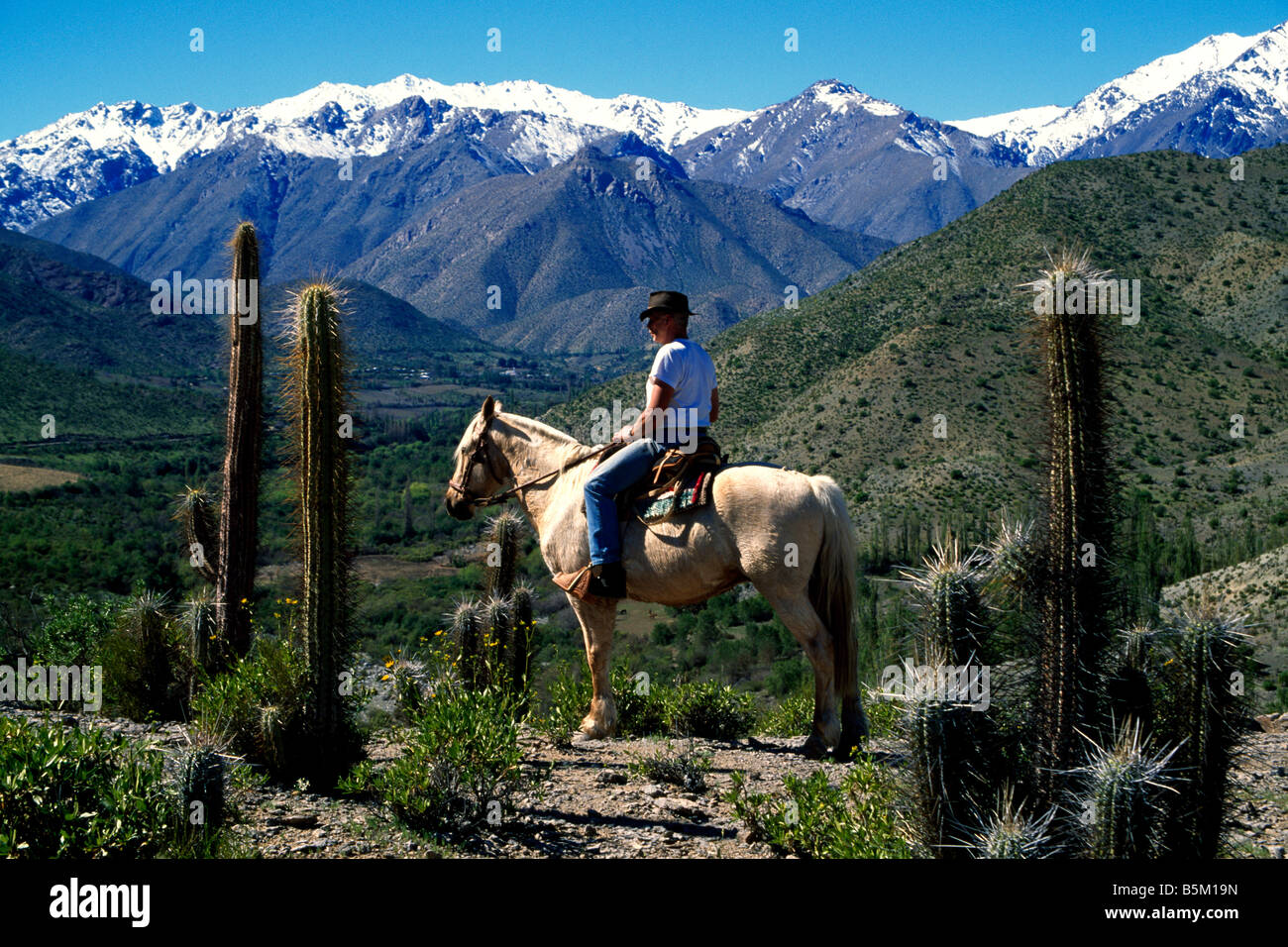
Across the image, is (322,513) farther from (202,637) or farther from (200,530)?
(200,530)

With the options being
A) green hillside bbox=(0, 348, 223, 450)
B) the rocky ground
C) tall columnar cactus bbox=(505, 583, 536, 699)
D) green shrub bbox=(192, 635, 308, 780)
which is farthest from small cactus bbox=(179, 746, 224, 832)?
green hillside bbox=(0, 348, 223, 450)

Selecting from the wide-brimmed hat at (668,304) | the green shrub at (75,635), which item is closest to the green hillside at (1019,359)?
the wide-brimmed hat at (668,304)

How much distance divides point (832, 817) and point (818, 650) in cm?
196

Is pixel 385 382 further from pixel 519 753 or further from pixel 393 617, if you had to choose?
pixel 519 753

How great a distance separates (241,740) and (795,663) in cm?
2764

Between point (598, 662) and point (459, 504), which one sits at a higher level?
point (459, 504)

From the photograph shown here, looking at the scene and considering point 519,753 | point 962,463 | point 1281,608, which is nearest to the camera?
point 519,753

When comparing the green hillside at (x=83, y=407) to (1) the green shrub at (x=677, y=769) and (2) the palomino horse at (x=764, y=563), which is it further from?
(1) the green shrub at (x=677, y=769)

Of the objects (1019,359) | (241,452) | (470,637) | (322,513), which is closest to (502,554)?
(470,637)

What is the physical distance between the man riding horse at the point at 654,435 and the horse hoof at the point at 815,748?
6.26 feet

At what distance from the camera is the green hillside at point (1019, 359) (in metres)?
39.4

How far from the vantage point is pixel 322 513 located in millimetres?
6723
